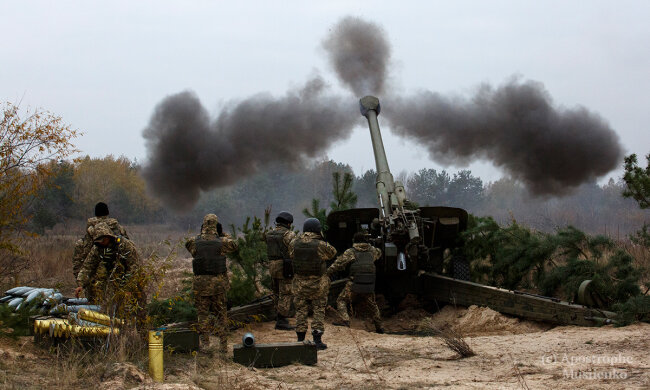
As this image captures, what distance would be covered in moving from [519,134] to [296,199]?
26994 millimetres

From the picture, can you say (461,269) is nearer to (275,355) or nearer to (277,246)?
(277,246)

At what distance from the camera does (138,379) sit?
18.4ft

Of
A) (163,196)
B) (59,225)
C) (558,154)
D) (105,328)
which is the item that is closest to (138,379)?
(105,328)

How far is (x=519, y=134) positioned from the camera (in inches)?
550

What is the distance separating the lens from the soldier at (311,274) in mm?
8484

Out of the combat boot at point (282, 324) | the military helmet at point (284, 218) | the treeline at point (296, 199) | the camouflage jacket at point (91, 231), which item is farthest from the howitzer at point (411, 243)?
the treeline at point (296, 199)

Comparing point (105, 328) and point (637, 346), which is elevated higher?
point (105, 328)

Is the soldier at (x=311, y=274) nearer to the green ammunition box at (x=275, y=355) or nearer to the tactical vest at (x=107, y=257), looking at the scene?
the green ammunition box at (x=275, y=355)

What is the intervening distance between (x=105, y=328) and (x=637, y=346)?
5.41 meters

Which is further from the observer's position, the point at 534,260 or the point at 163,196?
the point at 163,196

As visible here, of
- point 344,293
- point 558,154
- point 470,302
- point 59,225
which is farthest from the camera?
point 59,225

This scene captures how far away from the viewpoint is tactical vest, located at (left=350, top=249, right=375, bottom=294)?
9.60 meters

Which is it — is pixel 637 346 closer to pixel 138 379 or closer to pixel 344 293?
pixel 344 293

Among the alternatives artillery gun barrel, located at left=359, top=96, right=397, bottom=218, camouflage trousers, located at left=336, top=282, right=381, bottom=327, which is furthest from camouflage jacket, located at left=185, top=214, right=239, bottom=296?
artillery gun barrel, located at left=359, top=96, right=397, bottom=218
